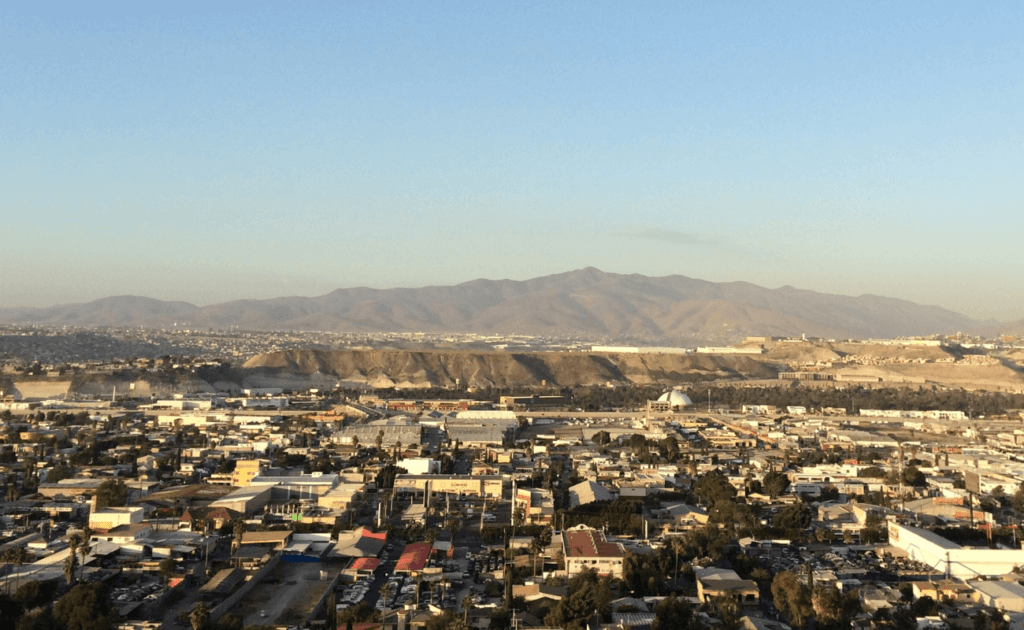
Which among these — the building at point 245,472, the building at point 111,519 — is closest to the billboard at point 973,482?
the building at point 245,472

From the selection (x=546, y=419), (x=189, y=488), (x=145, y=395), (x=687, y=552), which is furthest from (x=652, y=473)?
(x=145, y=395)

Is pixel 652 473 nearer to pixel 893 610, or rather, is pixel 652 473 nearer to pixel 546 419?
pixel 893 610

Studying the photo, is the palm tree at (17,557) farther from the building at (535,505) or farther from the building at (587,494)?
the building at (587,494)

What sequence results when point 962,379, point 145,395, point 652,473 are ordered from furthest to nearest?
point 962,379
point 145,395
point 652,473

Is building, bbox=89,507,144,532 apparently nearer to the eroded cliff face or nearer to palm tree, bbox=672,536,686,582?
A: palm tree, bbox=672,536,686,582

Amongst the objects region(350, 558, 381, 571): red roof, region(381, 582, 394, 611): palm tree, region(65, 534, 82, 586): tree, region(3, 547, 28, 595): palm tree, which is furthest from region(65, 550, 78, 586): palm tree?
region(381, 582, 394, 611): palm tree

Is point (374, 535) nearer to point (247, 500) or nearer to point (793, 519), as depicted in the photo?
point (247, 500)
